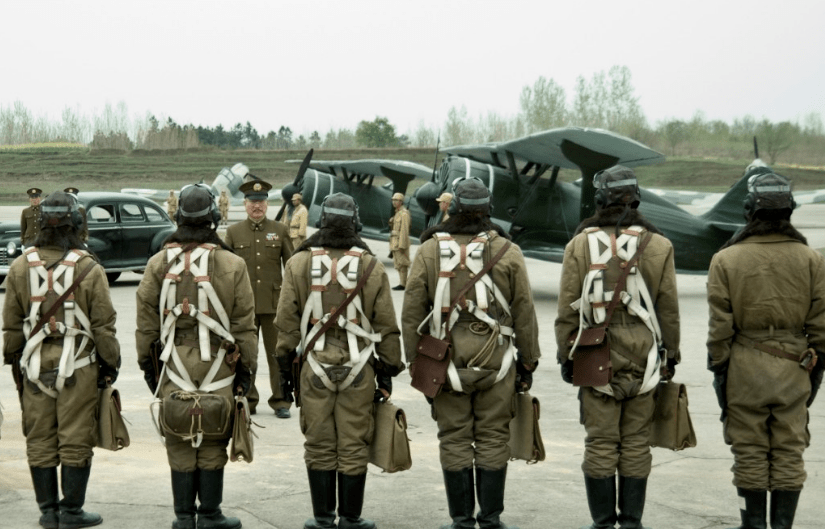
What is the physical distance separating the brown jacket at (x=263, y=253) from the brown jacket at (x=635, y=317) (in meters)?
3.40

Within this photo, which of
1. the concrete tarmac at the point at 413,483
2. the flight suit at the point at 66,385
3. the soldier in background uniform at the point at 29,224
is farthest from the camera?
the soldier in background uniform at the point at 29,224

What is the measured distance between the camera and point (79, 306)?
5.12m

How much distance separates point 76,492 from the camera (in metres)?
5.05

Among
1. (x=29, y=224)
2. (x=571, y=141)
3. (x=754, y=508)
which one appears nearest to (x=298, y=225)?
(x=29, y=224)

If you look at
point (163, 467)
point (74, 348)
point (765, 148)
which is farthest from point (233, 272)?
point (765, 148)

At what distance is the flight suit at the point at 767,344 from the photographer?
191 inches

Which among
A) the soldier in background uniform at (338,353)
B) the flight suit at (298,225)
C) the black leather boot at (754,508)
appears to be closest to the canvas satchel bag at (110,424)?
the soldier in background uniform at (338,353)

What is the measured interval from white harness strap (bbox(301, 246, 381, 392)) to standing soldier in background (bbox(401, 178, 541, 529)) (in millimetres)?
252

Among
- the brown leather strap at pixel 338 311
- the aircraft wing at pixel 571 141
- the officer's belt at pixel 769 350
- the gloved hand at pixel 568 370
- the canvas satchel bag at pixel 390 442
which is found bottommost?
the canvas satchel bag at pixel 390 442

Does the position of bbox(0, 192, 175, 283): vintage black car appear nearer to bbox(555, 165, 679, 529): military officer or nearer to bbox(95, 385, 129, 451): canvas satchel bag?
bbox(95, 385, 129, 451): canvas satchel bag

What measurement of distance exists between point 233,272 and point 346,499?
128 centimetres

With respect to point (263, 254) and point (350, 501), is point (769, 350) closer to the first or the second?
point (350, 501)

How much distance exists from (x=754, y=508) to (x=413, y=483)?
2007 millimetres

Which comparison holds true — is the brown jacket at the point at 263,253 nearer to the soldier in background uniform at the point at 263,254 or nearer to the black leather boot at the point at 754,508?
the soldier in background uniform at the point at 263,254
